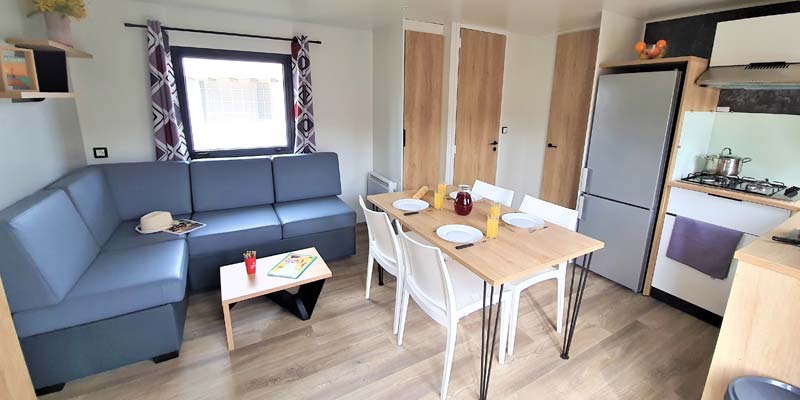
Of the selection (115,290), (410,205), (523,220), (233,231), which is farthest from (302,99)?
(523,220)

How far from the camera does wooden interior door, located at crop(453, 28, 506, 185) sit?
3.63 m

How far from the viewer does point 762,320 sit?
56.1 inches

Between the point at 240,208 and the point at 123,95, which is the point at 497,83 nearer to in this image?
the point at 240,208

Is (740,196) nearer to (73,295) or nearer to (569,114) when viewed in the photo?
(569,114)

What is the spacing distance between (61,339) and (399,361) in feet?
5.45

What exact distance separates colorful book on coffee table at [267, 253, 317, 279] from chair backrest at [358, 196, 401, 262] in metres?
0.47

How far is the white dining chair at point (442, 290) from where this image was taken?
5.43ft

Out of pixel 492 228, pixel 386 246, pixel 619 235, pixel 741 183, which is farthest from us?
pixel 619 235

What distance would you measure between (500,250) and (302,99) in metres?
2.61

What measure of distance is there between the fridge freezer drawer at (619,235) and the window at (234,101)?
9.56 ft

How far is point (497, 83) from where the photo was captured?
3900mm

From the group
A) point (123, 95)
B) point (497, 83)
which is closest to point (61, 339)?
point (123, 95)

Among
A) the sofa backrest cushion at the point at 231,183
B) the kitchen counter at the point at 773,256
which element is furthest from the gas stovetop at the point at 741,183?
the sofa backrest cushion at the point at 231,183

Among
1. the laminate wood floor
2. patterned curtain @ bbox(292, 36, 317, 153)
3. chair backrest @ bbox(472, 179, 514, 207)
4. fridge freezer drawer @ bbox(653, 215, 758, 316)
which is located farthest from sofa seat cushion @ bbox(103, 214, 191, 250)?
fridge freezer drawer @ bbox(653, 215, 758, 316)
